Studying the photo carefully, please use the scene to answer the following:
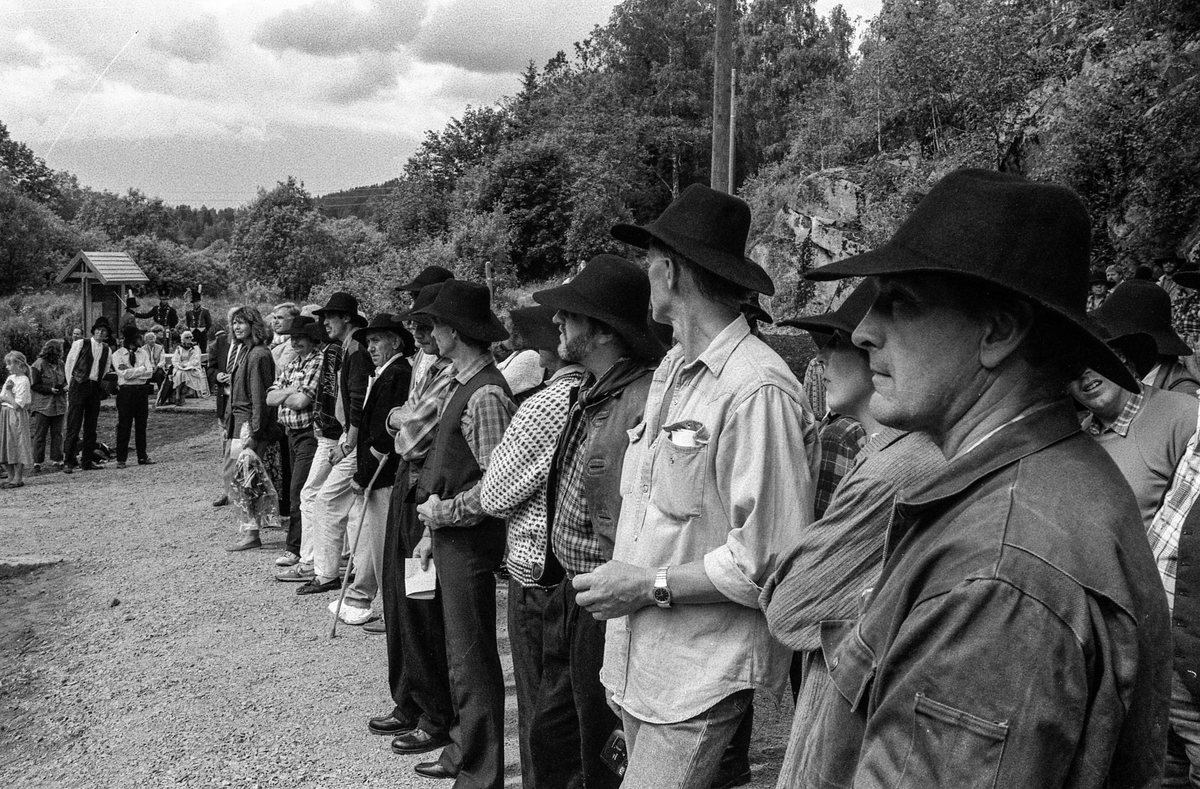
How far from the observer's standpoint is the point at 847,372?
298cm

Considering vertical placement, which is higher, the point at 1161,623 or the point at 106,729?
the point at 1161,623

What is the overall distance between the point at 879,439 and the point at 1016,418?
41.6 inches

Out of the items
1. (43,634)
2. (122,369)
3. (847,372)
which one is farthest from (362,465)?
(122,369)

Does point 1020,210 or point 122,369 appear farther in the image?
point 122,369

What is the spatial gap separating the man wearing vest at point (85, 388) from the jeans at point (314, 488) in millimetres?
6831

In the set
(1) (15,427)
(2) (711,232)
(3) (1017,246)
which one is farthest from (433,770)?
(1) (15,427)

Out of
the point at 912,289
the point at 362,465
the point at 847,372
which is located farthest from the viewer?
the point at 362,465

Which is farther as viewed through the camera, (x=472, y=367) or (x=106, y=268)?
(x=106, y=268)

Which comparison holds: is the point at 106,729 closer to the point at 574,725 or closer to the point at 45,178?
the point at 574,725

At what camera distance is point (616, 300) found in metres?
3.37

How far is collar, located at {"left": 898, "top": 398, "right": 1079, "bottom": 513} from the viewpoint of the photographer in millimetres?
1286

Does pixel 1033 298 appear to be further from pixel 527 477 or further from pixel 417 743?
pixel 417 743

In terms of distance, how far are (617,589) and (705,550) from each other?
0.27 meters

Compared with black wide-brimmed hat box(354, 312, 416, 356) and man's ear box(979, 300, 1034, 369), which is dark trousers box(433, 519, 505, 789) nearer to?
black wide-brimmed hat box(354, 312, 416, 356)
